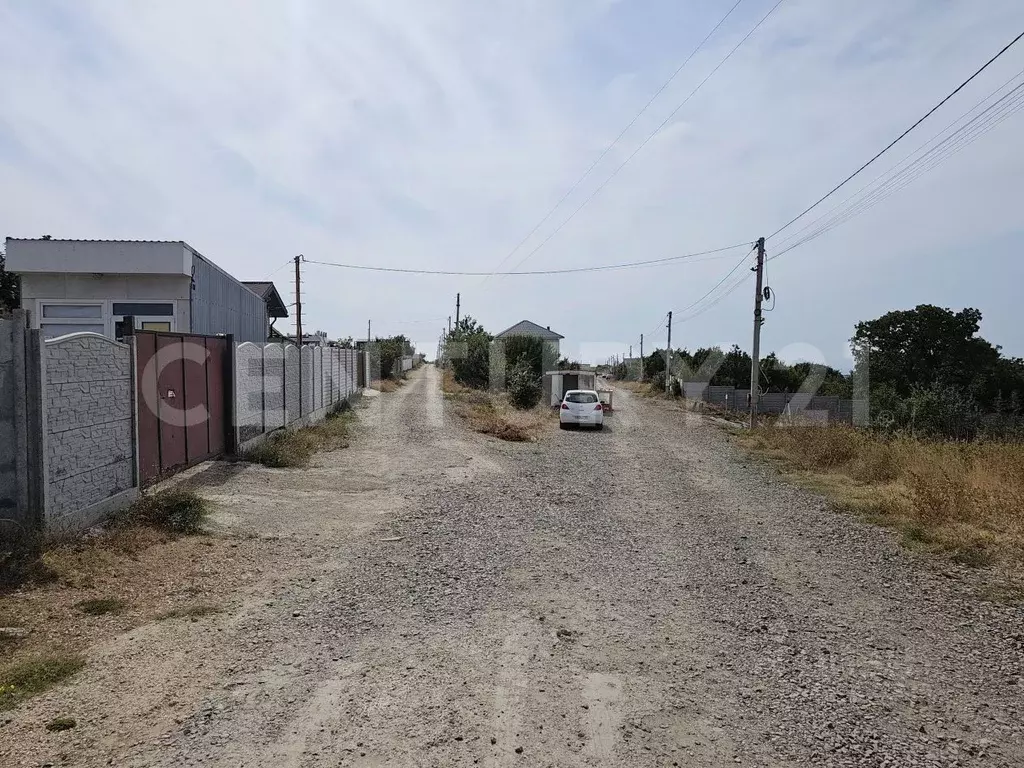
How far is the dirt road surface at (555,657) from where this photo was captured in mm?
3129

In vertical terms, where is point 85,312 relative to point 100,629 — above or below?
above

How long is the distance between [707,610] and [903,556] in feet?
10.2

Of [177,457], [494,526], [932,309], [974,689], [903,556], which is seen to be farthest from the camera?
[932,309]

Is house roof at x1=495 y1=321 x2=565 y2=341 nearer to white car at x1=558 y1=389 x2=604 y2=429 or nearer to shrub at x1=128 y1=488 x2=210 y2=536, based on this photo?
white car at x1=558 y1=389 x2=604 y2=429

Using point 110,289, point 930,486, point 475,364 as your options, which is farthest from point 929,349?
point 110,289

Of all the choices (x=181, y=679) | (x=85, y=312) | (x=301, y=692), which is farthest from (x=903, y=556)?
(x=85, y=312)

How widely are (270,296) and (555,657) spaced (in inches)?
1248

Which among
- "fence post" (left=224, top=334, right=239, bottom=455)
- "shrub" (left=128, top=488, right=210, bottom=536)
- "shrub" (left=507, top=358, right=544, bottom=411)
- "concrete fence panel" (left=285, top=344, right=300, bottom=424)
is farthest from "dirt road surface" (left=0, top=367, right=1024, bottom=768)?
"shrub" (left=507, top=358, right=544, bottom=411)

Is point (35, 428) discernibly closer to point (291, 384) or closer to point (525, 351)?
point (291, 384)

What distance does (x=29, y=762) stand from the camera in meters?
2.91

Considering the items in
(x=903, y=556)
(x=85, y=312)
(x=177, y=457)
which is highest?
(x=85, y=312)

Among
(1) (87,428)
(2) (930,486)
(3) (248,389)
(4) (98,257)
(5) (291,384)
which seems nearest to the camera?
(1) (87,428)

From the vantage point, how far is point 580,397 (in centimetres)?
2111

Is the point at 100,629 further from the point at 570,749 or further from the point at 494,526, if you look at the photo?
the point at 494,526
